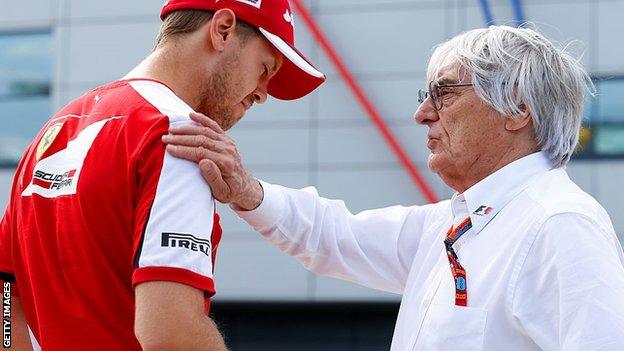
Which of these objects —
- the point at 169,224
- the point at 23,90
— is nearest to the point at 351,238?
the point at 169,224

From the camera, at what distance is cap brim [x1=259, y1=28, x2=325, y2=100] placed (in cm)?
286

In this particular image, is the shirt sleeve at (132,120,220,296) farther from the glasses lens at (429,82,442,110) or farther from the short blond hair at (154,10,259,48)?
the glasses lens at (429,82,442,110)

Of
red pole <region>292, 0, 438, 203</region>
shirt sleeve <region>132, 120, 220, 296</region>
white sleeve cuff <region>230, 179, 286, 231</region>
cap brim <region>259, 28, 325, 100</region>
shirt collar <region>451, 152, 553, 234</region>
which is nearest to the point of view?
shirt sleeve <region>132, 120, 220, 296</region>

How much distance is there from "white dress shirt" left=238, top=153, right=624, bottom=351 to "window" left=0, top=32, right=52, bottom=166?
12.1m

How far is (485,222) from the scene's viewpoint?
123 inches

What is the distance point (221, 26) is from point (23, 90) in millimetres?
13195

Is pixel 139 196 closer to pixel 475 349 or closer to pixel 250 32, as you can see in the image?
pixel 250 32

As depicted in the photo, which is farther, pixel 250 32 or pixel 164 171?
pixel 250 32

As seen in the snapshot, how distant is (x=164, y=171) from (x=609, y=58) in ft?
38.1

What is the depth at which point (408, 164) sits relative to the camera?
1364 centimetres

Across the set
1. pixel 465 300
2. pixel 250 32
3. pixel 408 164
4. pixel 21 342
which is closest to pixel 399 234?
pixel 465 300

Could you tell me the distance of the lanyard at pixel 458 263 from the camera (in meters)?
3.02

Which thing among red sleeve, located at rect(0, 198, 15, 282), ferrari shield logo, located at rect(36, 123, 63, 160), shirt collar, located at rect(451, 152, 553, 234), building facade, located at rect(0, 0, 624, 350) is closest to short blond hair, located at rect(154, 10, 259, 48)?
ferrari shield logo, located at rect(36, 123, 63, 160)

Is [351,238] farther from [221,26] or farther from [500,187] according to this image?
[221,26]
